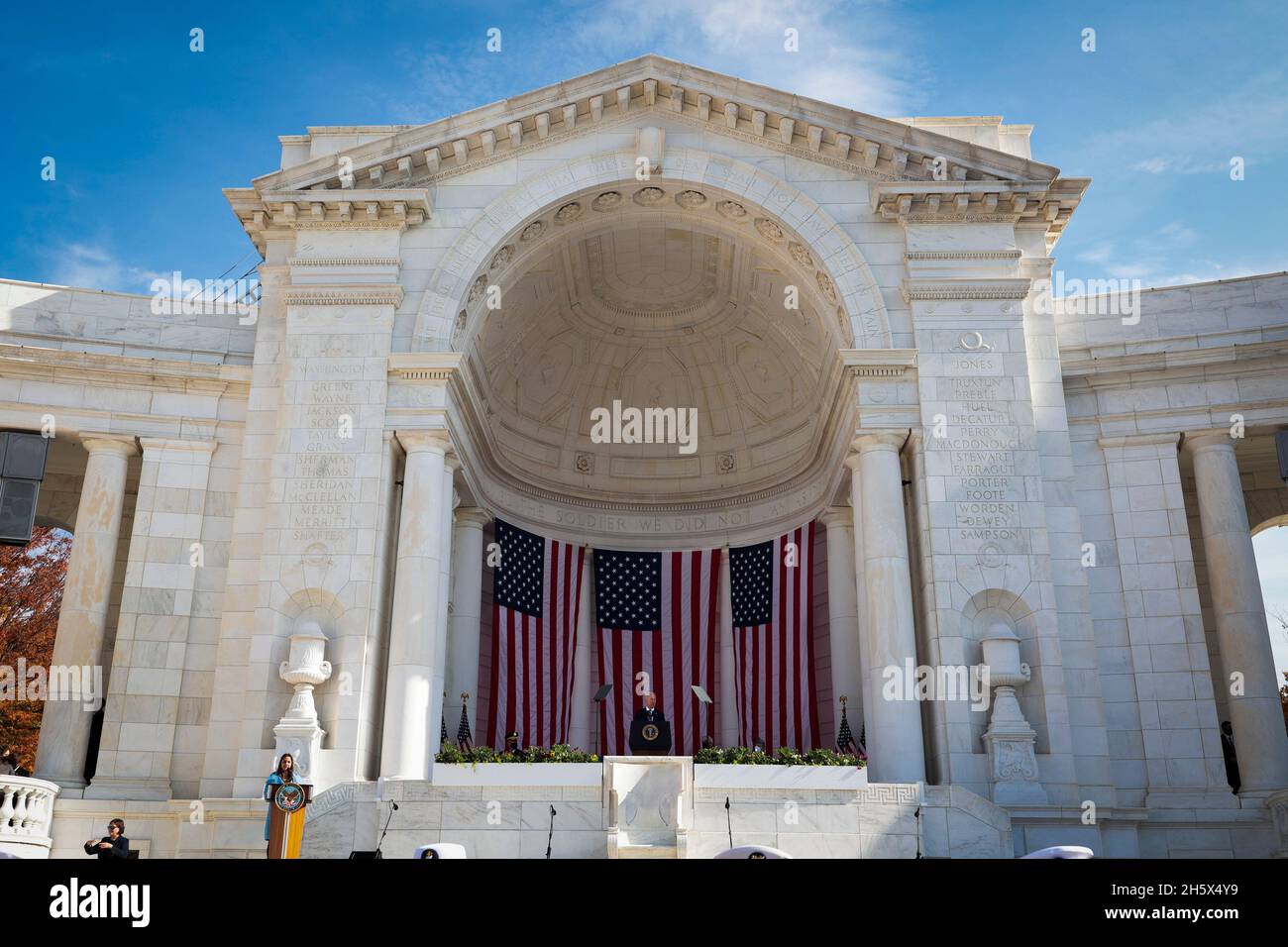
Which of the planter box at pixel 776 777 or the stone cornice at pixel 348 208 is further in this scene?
the stone cornice at pixel 348 208

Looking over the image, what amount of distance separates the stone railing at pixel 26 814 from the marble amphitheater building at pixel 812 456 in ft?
0.28

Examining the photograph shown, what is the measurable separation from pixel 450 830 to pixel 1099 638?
47.1 ft

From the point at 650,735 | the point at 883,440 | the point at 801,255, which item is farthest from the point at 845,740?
the point at 801,255

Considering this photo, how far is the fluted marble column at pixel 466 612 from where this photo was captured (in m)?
27.9

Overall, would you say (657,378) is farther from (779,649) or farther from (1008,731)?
(1008,731)

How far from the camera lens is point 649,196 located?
26.9m

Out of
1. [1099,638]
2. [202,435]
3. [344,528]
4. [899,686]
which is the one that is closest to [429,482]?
[344,528]

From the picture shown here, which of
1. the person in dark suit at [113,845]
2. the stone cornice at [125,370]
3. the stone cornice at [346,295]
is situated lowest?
the person in dark suit at [113,845]

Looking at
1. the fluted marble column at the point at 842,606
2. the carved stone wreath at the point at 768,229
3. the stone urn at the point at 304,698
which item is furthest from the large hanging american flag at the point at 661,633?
the stone urn at the point at 304,698

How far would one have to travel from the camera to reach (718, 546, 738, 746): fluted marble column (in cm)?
3022

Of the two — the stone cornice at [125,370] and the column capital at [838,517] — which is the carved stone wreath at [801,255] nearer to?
the column capital at [838,517]

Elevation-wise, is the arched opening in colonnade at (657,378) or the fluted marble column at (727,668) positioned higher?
the arched opening in colonnade at (657,378)
